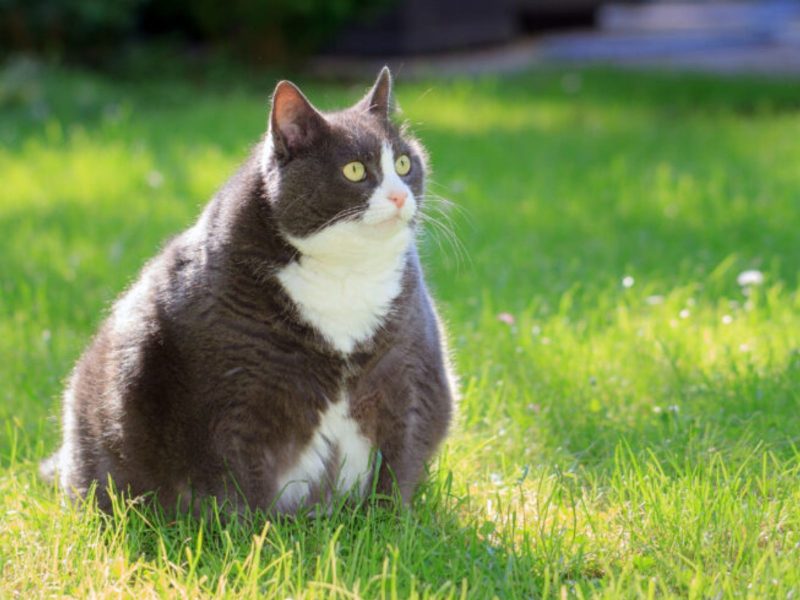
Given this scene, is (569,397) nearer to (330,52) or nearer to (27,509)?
(27,509)

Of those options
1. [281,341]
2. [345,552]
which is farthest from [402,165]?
[345,552]

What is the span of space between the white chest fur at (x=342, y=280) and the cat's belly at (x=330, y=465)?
16 centimetres

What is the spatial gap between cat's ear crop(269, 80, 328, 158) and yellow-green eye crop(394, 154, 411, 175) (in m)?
0.20

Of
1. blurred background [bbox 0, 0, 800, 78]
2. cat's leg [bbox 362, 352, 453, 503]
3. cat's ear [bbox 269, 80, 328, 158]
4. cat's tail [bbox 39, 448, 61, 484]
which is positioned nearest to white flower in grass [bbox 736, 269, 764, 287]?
cat's leg [bbox 362, 352, 453, 503]

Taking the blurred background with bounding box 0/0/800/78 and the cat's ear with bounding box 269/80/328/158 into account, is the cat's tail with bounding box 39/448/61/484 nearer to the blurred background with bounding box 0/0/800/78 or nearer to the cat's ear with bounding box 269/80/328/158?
the cat's ear with bounding box 269/80/328/158

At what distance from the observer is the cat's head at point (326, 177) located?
258cm

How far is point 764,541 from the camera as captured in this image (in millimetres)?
2596

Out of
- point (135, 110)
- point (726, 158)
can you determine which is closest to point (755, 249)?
point (726, 158)

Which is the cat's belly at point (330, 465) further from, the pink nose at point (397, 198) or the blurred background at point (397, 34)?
the blurred background at point (397, 34)

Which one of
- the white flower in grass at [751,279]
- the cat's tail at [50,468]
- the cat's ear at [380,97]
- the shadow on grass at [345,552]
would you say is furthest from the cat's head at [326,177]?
the white flower in grass at [751,279]

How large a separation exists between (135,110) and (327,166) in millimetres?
6696

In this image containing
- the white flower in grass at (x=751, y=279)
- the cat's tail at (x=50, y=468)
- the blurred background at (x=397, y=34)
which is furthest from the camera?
the blurred background at (x=397, y=34)

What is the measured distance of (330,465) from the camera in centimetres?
272

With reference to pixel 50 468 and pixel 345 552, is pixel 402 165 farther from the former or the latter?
pixel 50 468
